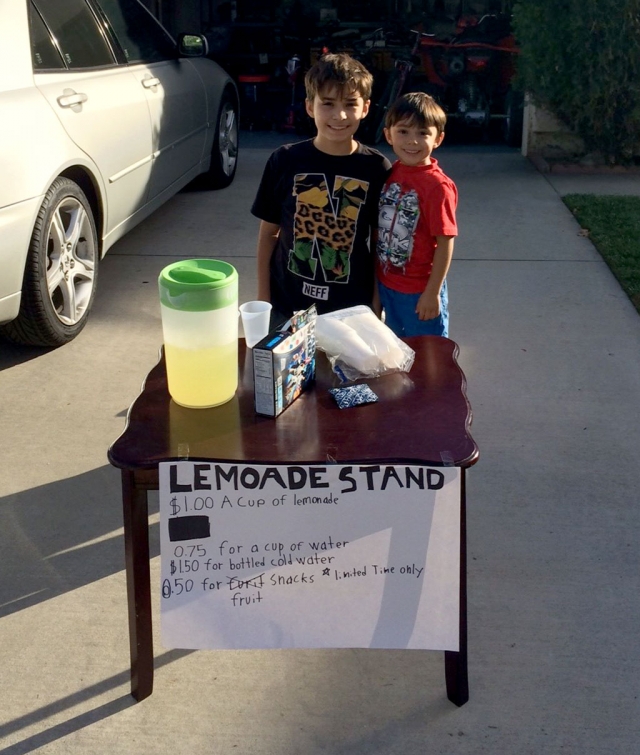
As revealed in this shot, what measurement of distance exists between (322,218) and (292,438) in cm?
100

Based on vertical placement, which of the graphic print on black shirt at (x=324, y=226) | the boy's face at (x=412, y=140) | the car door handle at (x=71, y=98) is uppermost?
the boy's face at (x=412, y=140)

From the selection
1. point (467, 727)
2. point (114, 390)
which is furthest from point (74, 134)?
point (467, 727)

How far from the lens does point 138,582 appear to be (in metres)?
2.18

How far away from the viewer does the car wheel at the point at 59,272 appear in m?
3.91

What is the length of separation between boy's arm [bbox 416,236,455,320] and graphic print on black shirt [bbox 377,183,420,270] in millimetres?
101

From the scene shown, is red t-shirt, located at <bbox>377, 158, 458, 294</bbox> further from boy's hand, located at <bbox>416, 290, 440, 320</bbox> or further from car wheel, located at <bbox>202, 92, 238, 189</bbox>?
car wheel, located at <bbox>202, 92, 238, 189</bbox>

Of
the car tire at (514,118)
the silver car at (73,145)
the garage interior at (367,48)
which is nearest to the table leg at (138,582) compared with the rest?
the silver car at (73,145)

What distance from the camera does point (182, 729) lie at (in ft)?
7.23

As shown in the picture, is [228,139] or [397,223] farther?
[228,139]

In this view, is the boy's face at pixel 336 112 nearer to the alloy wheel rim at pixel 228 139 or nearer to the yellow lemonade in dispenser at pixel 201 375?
the yellow lemonade in dispenser at pixel 201 375

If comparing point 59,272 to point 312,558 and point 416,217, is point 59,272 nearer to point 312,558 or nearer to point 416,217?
point 416,217

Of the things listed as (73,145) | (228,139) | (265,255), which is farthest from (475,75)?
(265,255)

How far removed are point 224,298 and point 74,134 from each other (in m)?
2.57

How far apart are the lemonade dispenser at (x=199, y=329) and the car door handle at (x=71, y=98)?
2.44 metres
